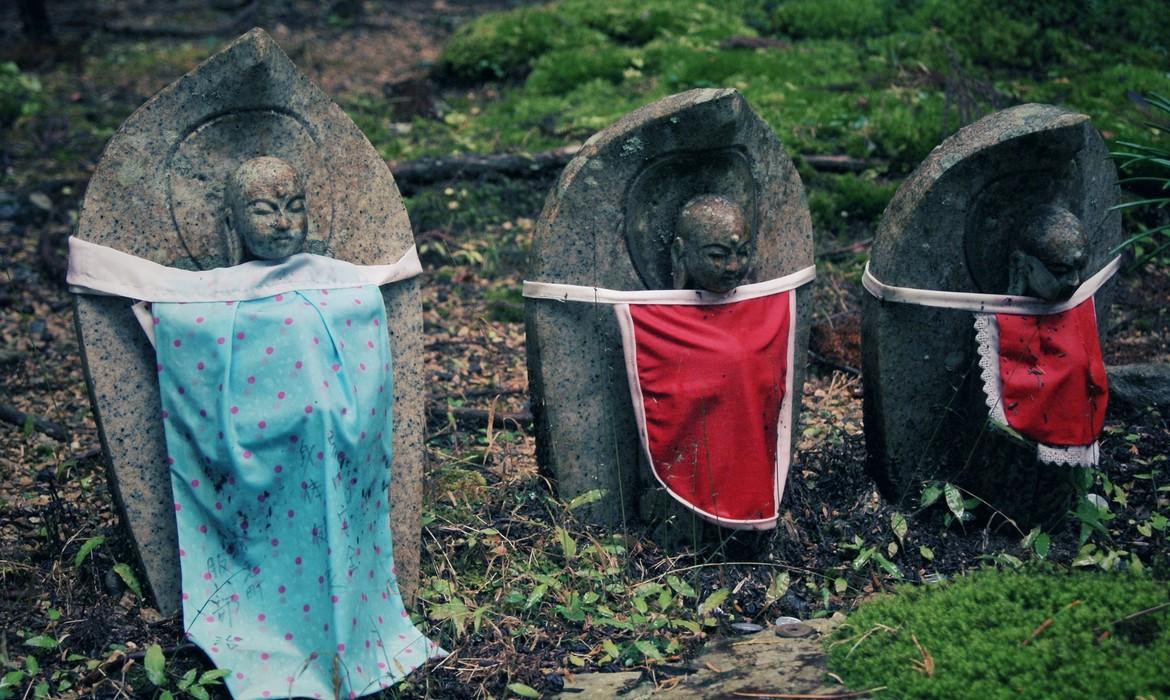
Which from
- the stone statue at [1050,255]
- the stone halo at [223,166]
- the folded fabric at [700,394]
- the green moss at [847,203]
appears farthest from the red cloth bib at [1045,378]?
the green moss at [847,203]

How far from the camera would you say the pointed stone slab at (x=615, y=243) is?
375cm

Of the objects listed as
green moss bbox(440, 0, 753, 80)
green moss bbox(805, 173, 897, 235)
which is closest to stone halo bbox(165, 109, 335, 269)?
green moss bbox(805, 173, 897, 235)

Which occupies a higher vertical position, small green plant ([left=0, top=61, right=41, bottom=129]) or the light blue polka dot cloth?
small green plant ([left=0, top=61, right=41, bottom=129])

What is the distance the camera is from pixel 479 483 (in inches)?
167

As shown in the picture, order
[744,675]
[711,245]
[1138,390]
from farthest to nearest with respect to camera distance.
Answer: [1138,390] → [711,245] → [744,675]

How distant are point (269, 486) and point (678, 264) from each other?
4.86ft

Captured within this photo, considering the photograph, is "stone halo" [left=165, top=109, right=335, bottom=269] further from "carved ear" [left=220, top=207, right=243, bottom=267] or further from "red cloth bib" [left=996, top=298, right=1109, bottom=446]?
"red cloth bib" [left=996, top=298, right=1109, bottom=446]

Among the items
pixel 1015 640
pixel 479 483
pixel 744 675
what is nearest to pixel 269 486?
pixel 479 483

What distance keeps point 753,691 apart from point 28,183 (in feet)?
19.7

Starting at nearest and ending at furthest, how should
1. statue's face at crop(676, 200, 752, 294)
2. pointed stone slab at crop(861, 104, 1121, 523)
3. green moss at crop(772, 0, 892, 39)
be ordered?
1. statue's face at crop(676, 200, 752, 294)
2. pointed stone slab at crop(861, 104, 1121, 523)
3. green moss at crop(772, 0, 892, 39)

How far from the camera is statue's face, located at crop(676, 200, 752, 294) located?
3.69 metres

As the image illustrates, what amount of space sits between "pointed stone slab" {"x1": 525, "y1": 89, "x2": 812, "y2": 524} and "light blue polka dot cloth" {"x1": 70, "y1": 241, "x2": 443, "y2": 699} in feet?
2.36

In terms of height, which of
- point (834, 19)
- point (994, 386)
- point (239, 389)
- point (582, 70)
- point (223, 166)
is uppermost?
point (834, 19)

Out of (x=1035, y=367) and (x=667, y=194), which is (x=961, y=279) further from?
(x=667, y=194)
